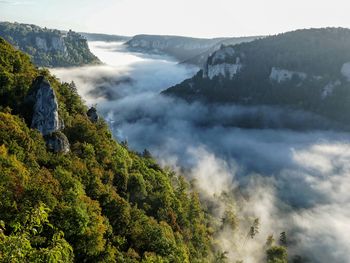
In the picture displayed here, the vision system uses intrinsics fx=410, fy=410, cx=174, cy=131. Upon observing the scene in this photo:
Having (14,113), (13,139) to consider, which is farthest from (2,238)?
(14,113)

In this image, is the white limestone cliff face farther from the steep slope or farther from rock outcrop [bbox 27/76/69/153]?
the steep slope

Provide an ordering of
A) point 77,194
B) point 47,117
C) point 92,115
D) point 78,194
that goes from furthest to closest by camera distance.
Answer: point 92,115
point 47,117
point 78,194
point 77,194

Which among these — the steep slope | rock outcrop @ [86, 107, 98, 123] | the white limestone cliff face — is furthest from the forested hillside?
the white limestone cliff face

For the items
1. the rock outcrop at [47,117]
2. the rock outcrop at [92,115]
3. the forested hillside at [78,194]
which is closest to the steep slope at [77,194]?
the forested hillside at [78,194]

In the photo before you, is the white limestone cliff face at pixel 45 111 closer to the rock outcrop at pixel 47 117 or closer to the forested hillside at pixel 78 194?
the rock outcrop at pixel 47 117

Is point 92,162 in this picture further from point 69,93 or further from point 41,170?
point 69,93

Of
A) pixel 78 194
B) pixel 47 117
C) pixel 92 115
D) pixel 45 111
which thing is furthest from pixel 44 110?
pixel 92 115

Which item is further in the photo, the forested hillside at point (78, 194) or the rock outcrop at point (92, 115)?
the rock outcrop at point (92, 115)

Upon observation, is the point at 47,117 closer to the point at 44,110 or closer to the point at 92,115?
the point at 44,110
